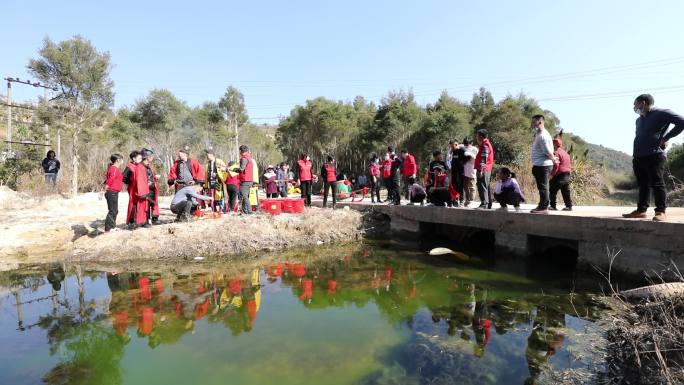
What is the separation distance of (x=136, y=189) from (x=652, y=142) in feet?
28.4

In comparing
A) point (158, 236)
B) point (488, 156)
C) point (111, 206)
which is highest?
point (488, 156)

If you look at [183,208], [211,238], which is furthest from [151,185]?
[211,238]

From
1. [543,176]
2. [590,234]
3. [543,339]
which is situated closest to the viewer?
[543,339]

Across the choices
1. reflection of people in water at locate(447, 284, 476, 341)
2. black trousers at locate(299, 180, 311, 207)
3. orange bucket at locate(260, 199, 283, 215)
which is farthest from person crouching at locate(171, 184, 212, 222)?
reflection of people in water at locate(447, 284, 476, 341)

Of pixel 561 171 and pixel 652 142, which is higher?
pixel 652 142

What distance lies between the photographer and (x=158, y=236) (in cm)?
807

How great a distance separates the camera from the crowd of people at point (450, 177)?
470cm

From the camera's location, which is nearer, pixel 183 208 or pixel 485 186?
pixel 485 186

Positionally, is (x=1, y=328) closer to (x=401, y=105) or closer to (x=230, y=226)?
(x=230, y=226)

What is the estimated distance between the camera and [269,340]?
4.08 metres

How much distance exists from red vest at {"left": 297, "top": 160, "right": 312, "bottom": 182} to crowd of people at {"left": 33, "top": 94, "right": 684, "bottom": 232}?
2 centimetres

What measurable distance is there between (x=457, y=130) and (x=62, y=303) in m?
23.4

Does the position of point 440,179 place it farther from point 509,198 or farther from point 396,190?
point 509,198

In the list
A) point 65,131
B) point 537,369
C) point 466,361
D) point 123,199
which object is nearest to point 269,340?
point 466,361
